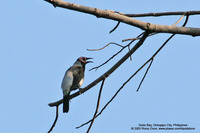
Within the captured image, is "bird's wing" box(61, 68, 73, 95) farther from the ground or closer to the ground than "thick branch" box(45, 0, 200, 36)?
closer to the ground

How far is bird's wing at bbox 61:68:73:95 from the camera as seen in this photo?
6.02 meters

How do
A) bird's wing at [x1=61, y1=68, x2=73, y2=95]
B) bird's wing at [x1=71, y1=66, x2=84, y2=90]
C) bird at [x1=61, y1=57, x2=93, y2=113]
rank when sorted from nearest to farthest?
bird at [x1=61, y1=57, x2=93, y2=113] < bird's wing at [x1=61, y1=68, x2=73, y2=95] < bird's wing at [x1=71, y1=66, x2=84, y2=90]

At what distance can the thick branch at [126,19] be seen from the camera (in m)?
2.40

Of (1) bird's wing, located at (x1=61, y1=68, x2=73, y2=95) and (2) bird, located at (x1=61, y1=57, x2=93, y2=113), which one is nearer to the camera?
(2) bird, located at (x1=61, y1=57, x2=93, y2=113)

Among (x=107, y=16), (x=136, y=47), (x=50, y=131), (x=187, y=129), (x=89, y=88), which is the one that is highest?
(x=107, y=16)

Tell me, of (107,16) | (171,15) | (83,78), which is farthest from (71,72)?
(107,16)

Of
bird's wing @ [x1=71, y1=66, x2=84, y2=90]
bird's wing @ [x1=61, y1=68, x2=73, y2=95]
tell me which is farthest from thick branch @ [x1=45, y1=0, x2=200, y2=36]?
bird's wing @ [x1=71, y1=66, x2=84, y2=90]

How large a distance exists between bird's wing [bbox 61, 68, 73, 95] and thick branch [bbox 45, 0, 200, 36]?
10.9 feet

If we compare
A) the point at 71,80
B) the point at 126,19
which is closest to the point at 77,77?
the point at 71,80

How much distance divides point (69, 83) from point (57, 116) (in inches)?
101

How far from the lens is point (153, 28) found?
283 cm

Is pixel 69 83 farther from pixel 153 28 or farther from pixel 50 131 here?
pixel 153 28

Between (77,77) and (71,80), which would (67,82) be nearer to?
(71,80)

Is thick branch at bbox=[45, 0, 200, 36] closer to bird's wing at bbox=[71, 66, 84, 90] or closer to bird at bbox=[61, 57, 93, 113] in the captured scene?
bird at bbox=[61, 57, 93, 113]
